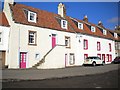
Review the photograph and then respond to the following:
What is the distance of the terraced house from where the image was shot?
1097 inches

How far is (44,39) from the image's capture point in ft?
103

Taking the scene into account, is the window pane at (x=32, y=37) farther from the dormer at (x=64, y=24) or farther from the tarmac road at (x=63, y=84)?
the tarmac road at (x=63, y=84)

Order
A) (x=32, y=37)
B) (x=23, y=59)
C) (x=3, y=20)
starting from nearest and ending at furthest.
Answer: (x=3, y=20) < (x=23, y=59) < (x=32, y=37)

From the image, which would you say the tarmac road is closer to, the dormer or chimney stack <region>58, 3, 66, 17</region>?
the dormer

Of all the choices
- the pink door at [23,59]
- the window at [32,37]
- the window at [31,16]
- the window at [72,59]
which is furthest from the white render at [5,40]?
the window at [72,59]

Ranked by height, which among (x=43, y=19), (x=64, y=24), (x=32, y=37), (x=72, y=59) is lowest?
(x=72, y=59)

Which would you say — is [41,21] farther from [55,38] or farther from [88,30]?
[88,30]

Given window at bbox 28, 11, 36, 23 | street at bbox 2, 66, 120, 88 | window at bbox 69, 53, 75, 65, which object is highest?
window at bbox 28, 11, 36, 23

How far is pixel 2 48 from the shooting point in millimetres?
27000

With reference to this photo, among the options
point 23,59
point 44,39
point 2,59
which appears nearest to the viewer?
point 2,59

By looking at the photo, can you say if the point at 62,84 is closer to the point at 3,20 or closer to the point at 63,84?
the point at 63,84

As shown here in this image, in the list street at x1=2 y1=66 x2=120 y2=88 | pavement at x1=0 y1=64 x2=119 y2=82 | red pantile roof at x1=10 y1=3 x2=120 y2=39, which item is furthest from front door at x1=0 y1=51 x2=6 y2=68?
street at x1=2 y1=66 x2=120 y2=88

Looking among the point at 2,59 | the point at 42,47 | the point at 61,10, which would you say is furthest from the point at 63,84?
the point at 61,10

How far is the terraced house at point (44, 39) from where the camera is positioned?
1097 inches
